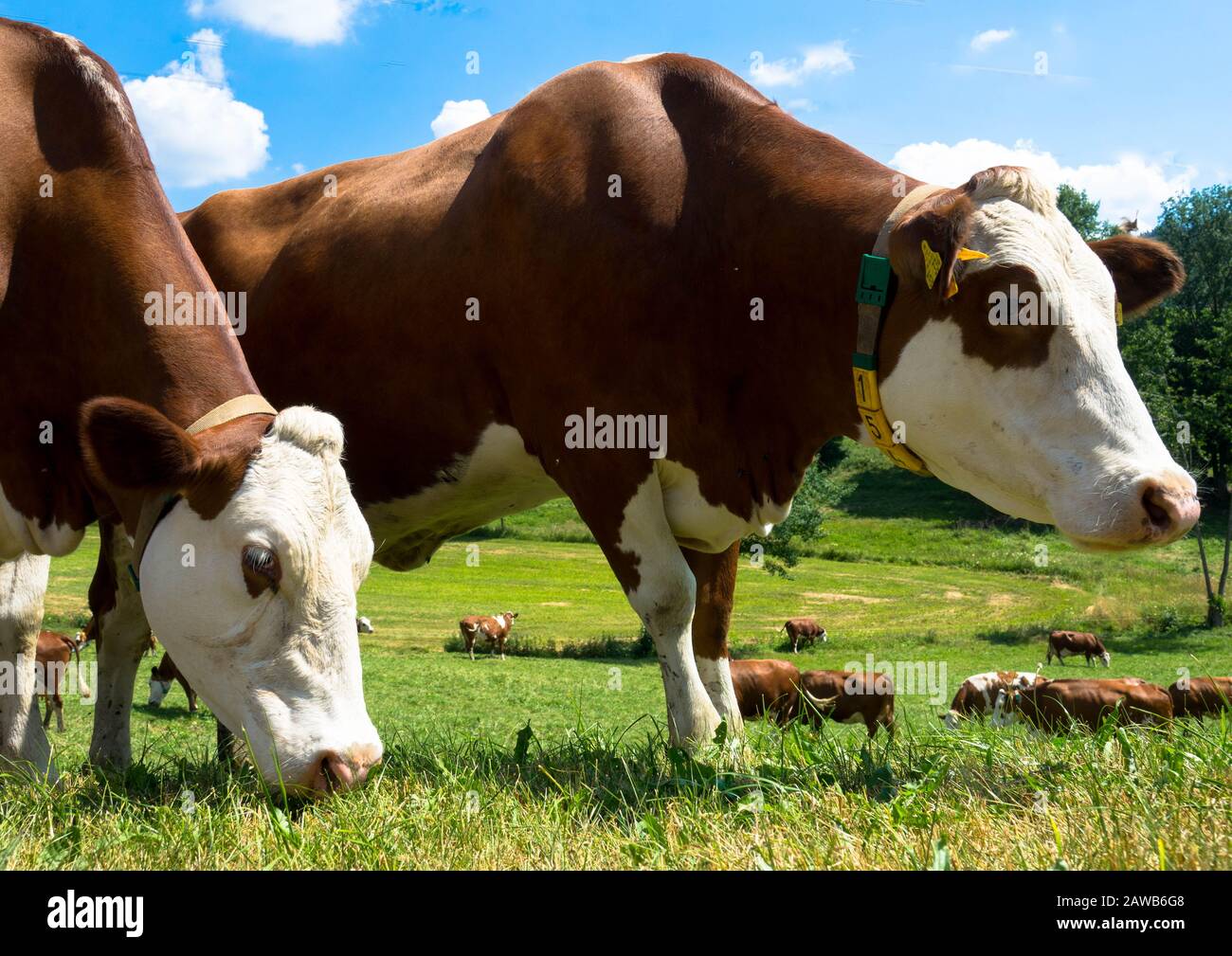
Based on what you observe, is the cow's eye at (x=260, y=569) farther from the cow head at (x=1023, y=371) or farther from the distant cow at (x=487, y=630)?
the distant cow at (x=487, y=630)

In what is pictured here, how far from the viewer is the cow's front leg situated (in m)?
5.50

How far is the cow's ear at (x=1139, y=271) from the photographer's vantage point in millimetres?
4414

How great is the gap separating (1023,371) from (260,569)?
2697 millimetres

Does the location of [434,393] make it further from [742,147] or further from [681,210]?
[742,147]

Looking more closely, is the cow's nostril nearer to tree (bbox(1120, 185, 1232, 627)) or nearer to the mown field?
the mown field

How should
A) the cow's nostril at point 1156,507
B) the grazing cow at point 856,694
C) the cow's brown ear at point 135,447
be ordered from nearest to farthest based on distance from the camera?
the cow's nostril at point 1156,507
the cow's brown ear at point 135,447
the grazing cow at point 856,694

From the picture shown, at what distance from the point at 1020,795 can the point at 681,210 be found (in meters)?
2.69

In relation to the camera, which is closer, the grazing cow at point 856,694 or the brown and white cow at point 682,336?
the brown and white cow at point 682,336

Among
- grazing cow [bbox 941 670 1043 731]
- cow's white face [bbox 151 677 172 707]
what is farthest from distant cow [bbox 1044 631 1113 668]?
cow's white face [bbox 151 677 172 707]

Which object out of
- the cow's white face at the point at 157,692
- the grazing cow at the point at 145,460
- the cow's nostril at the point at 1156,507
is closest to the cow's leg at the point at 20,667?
the grazing cow at the point at 145,460

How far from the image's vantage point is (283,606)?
3.60 metres

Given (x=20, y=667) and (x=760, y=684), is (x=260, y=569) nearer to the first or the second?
(x=20, y=667)

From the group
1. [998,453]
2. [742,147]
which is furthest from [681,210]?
[998,453]

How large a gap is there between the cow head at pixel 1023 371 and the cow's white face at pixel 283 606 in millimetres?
2124
